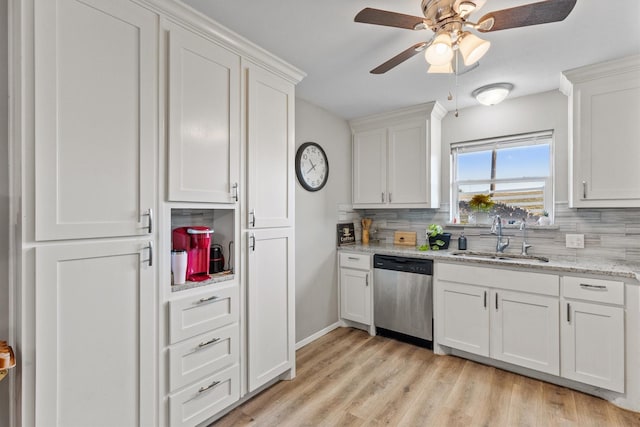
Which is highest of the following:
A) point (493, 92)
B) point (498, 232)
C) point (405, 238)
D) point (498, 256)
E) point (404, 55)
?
point (493, 92)

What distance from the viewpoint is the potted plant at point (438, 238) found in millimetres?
3201

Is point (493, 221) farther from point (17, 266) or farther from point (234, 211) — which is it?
point (17, 266)

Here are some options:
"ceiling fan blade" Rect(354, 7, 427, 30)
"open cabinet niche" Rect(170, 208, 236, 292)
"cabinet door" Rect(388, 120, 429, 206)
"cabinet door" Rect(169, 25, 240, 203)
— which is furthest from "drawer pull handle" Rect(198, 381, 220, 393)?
"cabinet door" Rect(388, 120, 429, 206)

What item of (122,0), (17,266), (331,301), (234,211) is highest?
(122,0)

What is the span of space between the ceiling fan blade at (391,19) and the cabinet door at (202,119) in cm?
90

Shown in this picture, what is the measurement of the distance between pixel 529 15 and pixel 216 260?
2.10 metres

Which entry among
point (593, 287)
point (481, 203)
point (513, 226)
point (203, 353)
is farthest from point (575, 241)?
point (203, 353)

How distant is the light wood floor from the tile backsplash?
3.66 feet

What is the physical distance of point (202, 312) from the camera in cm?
181

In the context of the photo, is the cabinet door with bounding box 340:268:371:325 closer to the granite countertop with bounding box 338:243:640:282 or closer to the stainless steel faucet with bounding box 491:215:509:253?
the granite countertop with bounding box 338:243:640:282

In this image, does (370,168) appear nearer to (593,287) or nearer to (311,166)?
(311,166)

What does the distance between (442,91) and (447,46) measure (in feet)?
4.84

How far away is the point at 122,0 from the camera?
4.77ft

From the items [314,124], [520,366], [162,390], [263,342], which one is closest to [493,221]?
[520,366]
